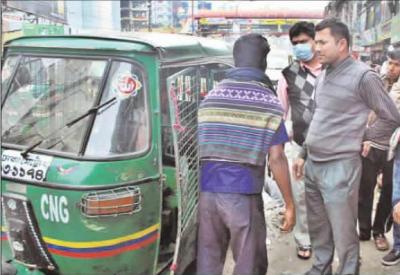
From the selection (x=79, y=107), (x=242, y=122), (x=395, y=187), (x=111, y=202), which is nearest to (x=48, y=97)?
(x=79, y=107)

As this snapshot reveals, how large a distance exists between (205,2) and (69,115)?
147 feet

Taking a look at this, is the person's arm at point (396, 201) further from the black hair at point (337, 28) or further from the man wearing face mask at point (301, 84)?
the black hair at point (337, 28)

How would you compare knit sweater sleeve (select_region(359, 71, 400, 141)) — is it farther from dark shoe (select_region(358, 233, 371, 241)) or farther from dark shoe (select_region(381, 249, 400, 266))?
dark shoe (select_region(358, 233, 371, 241))

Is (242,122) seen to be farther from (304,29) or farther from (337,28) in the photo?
(304,29)

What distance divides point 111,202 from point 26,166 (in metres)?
0.61

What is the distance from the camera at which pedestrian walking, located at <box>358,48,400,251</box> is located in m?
3.80

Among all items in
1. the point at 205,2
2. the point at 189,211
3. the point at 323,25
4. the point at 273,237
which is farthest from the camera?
the point at 205,2

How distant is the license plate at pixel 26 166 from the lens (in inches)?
117

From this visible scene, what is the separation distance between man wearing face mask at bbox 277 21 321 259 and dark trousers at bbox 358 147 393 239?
554 mm

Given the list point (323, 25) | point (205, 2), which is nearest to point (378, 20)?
point (323, 25)

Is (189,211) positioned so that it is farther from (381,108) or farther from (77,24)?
(77,24)

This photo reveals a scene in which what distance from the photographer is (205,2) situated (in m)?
46.2

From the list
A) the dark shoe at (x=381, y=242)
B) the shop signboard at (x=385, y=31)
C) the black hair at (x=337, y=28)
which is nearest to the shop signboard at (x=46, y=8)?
the shop signboard at (x=385, y=31)

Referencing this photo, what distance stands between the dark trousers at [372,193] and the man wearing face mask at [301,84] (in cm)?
55
